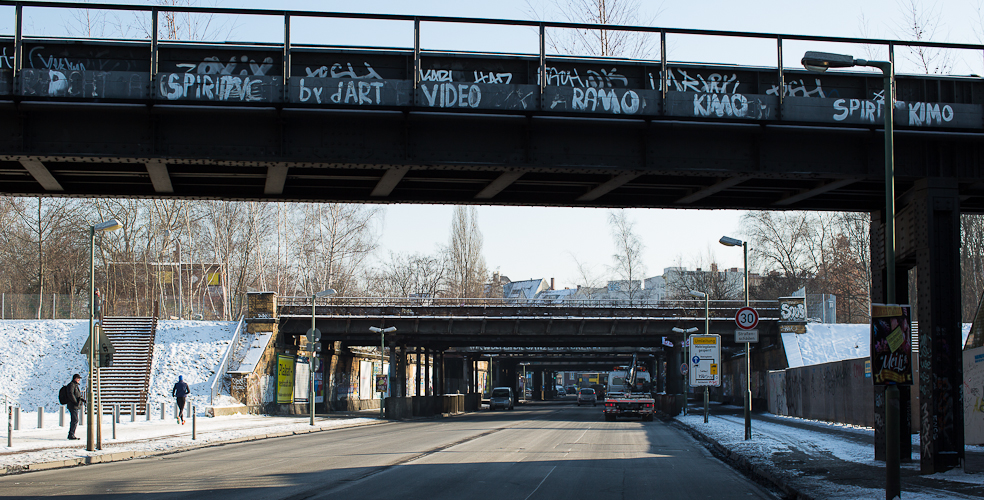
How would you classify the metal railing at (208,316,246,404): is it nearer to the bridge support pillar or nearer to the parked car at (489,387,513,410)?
the parked car at (489,387,513,410)

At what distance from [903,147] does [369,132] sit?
Result: 9.67 m

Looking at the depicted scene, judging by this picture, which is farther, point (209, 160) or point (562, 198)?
point (562, 198)

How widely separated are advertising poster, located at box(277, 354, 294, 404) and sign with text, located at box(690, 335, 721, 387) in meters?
24.1

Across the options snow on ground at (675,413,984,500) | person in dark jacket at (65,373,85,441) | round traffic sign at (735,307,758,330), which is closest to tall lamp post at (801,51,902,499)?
snow on ground at (675,413,984,500)

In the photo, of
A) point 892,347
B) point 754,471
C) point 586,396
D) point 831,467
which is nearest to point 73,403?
point 754,471

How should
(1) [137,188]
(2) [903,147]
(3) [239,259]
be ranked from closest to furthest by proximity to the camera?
(2) [903,147], (1) [137,188], (3) [239,259]

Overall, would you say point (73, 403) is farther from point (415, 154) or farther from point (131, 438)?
point (415, 154)

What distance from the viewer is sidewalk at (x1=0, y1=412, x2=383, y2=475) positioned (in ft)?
59.0

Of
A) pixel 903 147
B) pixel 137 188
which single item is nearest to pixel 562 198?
pixel 903 147

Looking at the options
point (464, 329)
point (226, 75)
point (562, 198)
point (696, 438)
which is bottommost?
point (696, 438)

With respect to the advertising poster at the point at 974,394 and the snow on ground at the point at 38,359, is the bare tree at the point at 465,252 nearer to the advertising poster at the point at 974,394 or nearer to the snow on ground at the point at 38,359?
the snow on ground at the point at 38,359

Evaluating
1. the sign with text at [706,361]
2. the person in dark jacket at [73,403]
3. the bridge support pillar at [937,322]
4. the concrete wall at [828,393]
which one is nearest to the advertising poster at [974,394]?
the concrete wall at [828,393]

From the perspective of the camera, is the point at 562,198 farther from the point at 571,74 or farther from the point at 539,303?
the point at 539,303

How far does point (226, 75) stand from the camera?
43.5 feet
